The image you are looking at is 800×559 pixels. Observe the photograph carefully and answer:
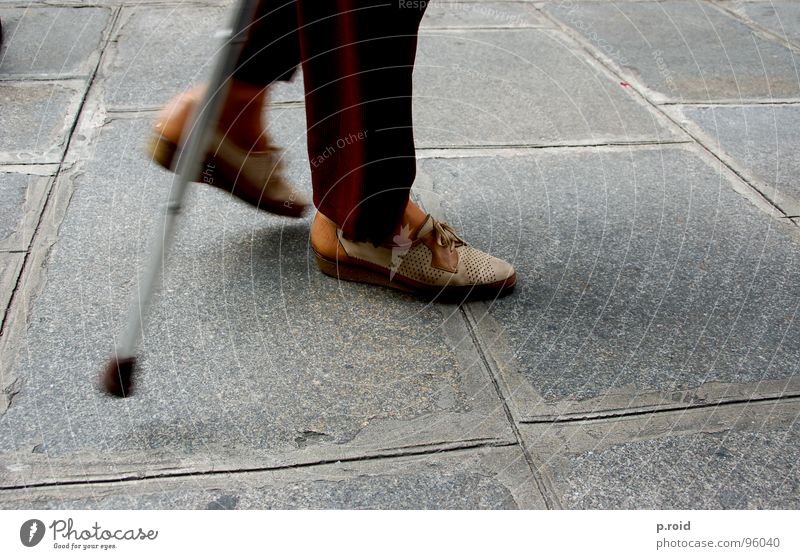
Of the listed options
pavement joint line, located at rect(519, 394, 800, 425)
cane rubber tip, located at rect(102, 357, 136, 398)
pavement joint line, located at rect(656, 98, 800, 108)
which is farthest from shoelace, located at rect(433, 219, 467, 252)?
pavement joint line, located at rect(656, 98, 800, 108)

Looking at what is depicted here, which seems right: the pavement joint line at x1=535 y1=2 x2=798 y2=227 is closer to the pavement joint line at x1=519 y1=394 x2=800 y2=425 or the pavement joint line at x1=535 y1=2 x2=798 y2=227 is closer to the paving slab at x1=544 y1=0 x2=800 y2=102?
the paving slab at x1=544 y1=0 x2=800 y2=102

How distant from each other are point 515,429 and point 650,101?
2.06m

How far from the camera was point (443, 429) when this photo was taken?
1.71m

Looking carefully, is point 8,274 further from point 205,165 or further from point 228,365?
point 228,365

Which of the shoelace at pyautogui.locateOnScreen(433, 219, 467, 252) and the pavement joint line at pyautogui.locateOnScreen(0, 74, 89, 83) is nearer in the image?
the shoelace at pyautogui.locateOnScreen(433, 219, 467, 252)


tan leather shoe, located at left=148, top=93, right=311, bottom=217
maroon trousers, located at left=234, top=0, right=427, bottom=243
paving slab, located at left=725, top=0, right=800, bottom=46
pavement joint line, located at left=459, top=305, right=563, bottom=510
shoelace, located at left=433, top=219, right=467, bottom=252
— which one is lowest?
pavement joint line, located at left=459, top=305, right=563, bottom=510

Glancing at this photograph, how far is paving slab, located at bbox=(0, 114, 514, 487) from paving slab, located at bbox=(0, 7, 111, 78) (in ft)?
4.12

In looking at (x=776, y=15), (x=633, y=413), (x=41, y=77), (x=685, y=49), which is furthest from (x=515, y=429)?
(x=776, y=15)

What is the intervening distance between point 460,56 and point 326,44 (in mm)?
1926

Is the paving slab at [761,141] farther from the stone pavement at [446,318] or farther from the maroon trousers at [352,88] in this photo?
the maroon trousers at [352,88]

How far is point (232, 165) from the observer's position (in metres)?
2.11

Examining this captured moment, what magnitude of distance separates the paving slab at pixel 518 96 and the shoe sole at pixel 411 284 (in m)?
0.95

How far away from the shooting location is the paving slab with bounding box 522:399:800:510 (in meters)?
1.55

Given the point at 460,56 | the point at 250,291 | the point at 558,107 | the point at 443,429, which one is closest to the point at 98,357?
the point at 250,291
